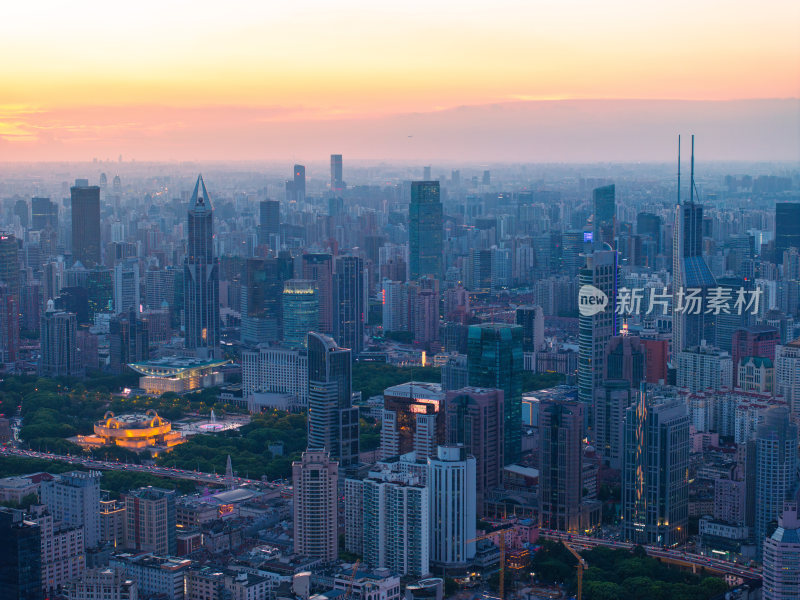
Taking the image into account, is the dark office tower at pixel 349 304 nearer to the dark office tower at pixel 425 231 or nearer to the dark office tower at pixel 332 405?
the dark office tower at pixel 425 231

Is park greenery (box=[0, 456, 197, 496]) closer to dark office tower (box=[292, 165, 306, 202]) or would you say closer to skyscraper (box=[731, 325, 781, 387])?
skyscraper (box=[731, 325, 781, 387])

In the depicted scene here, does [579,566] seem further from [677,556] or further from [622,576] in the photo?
[677,556]

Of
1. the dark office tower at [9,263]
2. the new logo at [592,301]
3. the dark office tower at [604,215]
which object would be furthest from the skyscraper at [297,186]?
the new logo at [592,301]

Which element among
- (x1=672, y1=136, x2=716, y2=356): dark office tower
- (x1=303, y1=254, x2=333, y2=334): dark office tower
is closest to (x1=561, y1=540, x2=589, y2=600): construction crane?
(x1=672, y1=136, x2=716, y2=356): dark office tower

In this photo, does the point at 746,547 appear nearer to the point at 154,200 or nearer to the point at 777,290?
the point at 777,290

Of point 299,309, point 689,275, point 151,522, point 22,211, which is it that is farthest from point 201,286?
point 151,522
